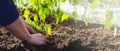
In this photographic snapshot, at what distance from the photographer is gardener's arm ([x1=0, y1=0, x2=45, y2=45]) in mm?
1630

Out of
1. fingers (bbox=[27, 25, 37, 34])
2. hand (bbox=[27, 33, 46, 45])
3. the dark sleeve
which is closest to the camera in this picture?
the dark sleeve

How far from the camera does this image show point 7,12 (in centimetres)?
165

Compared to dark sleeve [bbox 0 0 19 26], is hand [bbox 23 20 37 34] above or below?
below

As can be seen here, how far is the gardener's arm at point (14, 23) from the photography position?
1.63 m

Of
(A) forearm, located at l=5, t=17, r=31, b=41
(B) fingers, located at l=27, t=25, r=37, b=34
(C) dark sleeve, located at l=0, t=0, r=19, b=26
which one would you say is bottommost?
(B) fingers, located at l=27, t=25, r=37, b=34

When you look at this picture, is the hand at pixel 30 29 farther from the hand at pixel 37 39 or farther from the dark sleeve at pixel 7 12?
the dark sleeve at pixel 7 12

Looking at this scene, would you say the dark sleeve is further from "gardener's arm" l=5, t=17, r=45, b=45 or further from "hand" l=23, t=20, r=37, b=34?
"hand" l=23, t=20, r=37, b=34

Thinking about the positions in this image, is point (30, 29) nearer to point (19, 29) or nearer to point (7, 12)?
point (19, 29)

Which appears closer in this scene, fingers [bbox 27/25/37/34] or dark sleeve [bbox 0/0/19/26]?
dark sleeve [bbox 0/0/19/26]

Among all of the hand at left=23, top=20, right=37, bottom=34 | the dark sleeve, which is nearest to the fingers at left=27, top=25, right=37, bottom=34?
the hand at left=23, top=20, right=37, bottom=34

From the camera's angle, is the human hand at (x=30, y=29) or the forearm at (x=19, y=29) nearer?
the forearm at (x=19, y=29)

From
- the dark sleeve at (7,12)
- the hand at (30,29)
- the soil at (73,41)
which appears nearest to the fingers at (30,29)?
the hand at (30,29)

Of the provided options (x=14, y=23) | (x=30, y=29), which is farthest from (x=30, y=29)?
(x=14, y=23)

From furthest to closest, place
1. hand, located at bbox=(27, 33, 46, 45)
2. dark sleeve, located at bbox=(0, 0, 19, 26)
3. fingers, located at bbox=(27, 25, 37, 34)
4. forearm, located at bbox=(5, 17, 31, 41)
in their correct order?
fingers, located at bbox=(27, 25, 37, 34) < hand, located at bbox=(27, 33, 46, 45) < forearm, located at bbox=(5, 17, 31, 41) < dark sleeve, located at bbox=(0, 0, 19, 26)
